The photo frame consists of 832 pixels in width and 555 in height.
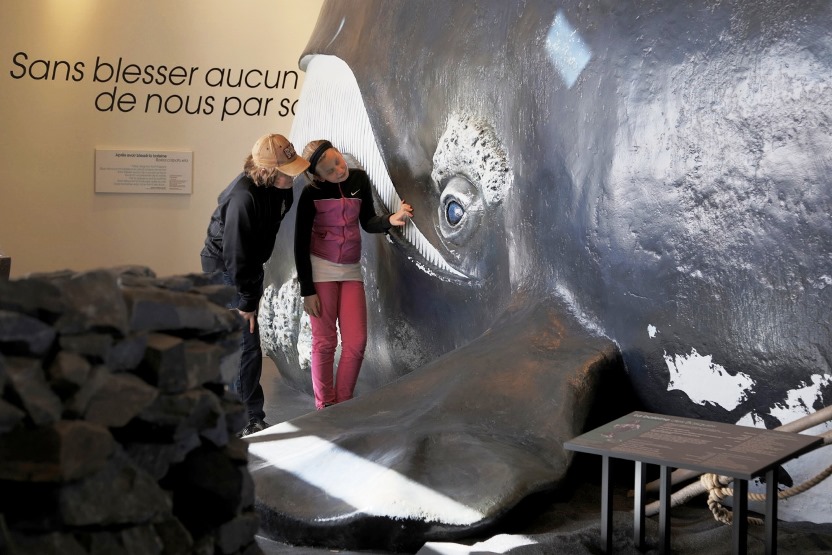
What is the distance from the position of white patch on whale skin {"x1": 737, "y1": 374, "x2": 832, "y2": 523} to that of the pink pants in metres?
1.99

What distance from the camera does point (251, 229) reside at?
4.25 metres

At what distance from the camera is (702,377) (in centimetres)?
313

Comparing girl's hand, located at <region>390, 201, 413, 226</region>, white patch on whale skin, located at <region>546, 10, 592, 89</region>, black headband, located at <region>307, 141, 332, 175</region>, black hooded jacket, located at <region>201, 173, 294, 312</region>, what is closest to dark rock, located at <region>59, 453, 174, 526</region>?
white patch on whale skin, located at <region>546, 10, 592, 89</region>

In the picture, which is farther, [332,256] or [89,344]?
[332,256]

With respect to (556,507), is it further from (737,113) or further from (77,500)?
(77,500)

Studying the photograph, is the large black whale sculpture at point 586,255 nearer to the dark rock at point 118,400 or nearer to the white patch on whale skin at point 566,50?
the white patch on whale skin at point 566,50

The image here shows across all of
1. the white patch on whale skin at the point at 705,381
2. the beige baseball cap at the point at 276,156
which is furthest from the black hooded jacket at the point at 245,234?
the white patch on whale skin at the point at 705,381

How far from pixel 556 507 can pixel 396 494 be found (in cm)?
49

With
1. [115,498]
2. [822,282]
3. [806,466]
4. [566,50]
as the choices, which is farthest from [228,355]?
[566,50]

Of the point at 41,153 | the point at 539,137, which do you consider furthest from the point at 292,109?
the point at 539,137

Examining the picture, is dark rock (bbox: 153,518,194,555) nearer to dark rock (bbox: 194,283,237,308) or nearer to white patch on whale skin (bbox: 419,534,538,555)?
dark rock (bbox: 194,283,237,308)

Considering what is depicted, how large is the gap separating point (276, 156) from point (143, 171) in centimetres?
348

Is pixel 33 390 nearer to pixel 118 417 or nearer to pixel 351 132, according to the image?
pixel 118 417

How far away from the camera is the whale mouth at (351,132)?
430 cm
